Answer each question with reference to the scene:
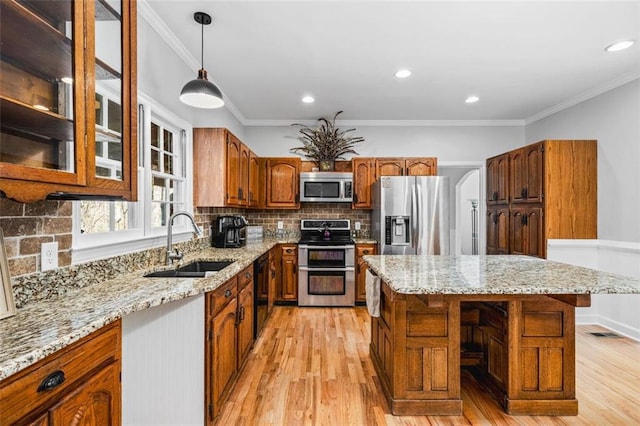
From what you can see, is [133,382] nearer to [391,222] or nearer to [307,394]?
[307,394]

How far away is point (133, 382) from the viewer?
5.52ft

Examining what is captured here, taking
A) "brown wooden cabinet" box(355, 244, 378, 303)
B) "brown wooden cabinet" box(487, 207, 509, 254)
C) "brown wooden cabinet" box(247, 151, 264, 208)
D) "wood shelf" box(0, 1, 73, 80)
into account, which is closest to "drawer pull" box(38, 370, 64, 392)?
"wood shelf" box(0, 1, 73, 80)

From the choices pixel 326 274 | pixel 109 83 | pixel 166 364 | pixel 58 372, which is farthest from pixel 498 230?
pixel 58 372

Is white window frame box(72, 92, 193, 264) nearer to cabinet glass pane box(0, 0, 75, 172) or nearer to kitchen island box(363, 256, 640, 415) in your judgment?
cabinet glass pane box(0, 0, 75, 172)

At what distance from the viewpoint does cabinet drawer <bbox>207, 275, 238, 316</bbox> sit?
182 centimetres

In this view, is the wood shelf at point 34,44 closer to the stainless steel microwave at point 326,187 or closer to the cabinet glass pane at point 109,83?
the cabinet glass pane at point 109,83

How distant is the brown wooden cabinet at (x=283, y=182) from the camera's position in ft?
15.1

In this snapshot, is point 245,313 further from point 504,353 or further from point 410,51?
point 410,51

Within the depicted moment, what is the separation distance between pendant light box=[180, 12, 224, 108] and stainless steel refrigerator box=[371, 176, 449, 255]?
2573 mm

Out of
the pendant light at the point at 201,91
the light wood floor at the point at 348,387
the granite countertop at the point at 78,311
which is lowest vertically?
the light wood floor at the point at 348,387

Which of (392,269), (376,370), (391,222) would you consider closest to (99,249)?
(392,269)

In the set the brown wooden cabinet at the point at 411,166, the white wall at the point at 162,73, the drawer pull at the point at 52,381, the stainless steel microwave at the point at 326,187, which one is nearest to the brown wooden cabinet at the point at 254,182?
the stainless steel microwave at the point at 326,187

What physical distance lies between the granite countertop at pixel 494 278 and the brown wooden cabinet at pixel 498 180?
2003mm

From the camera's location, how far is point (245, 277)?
8.45 feet
